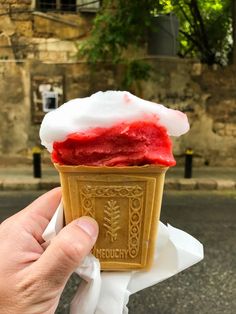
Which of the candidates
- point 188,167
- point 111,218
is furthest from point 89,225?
point 188,167

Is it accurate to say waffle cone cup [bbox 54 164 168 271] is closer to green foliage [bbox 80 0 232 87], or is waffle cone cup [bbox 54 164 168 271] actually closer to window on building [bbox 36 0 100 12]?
green foliage [bbox 80 0 232 87]

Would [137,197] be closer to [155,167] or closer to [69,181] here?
[155,167]

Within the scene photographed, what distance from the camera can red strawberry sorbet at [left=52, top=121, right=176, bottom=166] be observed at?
167cm

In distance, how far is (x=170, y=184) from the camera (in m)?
8.64

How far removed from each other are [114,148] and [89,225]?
31 cm

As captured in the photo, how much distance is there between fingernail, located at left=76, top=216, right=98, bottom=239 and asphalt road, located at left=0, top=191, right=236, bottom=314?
2.40 meters

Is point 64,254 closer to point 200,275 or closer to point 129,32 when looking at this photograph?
point 200,275

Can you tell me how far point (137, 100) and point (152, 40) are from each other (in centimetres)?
877

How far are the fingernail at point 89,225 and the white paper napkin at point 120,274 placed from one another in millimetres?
138

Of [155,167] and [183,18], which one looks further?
[183,18]

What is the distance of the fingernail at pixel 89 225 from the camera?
5.48ft

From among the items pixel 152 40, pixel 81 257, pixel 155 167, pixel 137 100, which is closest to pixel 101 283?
pixel 81 257

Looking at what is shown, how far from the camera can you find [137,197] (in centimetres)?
173

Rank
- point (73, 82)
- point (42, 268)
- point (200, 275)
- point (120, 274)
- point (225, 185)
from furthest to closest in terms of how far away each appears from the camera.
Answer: point (73, 82), point (225, 185), point (200, 275), point (120, 274), point (42, 268)
